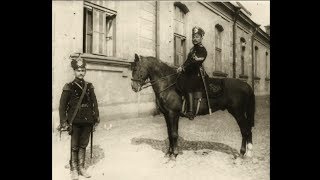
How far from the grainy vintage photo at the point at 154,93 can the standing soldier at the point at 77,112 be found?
0.04 feet

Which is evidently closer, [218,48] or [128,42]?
[128,42]

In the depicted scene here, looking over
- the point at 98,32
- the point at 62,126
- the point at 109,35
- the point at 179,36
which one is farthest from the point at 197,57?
the point at 179,36

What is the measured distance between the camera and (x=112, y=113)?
19.8 feet

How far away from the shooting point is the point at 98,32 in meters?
6.45

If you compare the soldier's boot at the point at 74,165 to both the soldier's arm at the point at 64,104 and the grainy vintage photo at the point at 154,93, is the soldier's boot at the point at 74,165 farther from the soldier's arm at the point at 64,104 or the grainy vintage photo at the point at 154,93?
the soldier's arm at the point at 64,104

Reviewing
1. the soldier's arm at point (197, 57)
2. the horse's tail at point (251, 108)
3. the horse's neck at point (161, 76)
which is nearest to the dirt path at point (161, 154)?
the horse's tail at point (251, 108)

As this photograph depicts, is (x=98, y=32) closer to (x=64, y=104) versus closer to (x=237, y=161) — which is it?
(x=64, y=104)

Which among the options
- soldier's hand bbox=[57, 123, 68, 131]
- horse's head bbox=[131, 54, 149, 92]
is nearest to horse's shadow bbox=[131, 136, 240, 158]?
horse's head bbox=[131, 54, 149, 92]

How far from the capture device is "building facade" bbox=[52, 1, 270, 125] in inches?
210

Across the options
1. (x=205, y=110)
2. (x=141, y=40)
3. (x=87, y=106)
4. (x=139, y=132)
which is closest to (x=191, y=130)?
(x=139, y=132)

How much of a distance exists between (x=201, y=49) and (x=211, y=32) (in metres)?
4.43

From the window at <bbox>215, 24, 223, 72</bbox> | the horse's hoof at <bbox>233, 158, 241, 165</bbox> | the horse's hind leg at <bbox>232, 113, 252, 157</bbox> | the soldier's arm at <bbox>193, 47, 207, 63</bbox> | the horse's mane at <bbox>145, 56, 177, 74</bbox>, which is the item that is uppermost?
the window at <bbox>215, 24, 223, 72</bbox>

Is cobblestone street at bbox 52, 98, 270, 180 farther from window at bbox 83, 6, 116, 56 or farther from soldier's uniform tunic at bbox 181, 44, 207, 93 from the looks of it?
window at bbox 83, 6, 116, 56

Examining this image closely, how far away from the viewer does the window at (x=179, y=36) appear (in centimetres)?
736
